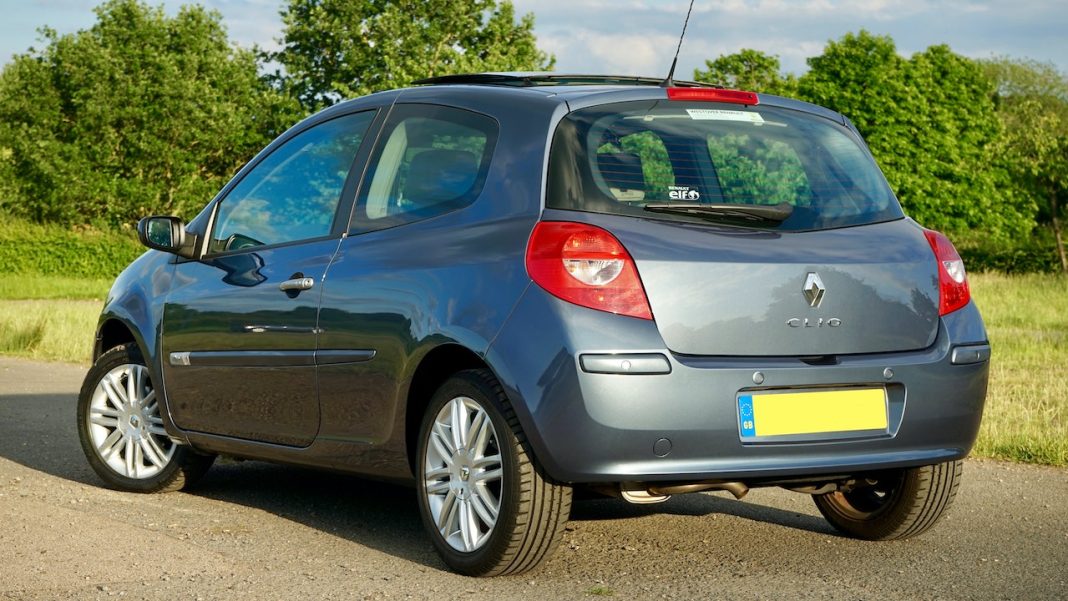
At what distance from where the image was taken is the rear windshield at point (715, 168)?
189 inches

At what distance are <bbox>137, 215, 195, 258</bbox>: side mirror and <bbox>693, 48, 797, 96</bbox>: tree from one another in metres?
51.9

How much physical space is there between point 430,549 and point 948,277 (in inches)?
86.3

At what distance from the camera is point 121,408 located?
7.02m

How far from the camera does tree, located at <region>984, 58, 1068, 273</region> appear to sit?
51.1 meters

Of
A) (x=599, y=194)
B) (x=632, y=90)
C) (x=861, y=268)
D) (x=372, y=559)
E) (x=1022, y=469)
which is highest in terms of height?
(x=632, y=90)

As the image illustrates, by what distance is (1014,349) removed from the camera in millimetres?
17469

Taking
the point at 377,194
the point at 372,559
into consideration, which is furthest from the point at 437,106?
the point at 372,559

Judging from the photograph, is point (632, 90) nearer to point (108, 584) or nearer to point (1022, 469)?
point (108, 584)

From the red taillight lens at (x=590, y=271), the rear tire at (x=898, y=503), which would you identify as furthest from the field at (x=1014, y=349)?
the red taillight lens at (x=590, y=271)

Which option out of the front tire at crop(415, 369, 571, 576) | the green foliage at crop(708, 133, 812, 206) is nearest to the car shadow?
the front tire at crop(415, 369, 571, 576)

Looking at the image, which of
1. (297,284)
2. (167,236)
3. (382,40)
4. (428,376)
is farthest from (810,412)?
(382,40)

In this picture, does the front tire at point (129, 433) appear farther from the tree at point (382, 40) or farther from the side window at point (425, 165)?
the tree at point (382, 40)

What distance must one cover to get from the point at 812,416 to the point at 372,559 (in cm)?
172

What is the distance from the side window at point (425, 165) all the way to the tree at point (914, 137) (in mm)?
A: 53243
